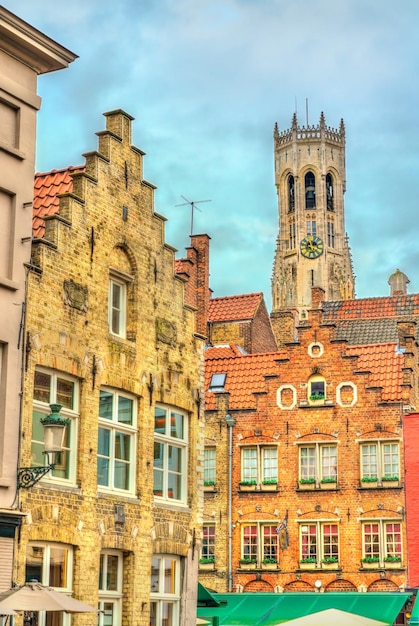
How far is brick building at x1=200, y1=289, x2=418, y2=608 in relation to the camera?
33.9 metres

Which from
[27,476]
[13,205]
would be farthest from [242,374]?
[27,476]

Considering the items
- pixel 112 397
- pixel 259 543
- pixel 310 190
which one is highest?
pixel 310 190

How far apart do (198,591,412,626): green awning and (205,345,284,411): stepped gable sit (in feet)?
18.9

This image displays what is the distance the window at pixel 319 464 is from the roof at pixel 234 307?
9.13 meters

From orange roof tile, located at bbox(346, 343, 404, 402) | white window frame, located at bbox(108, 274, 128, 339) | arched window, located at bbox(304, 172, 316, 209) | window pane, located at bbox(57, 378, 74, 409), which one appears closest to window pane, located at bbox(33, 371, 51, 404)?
window pane, located at bbox(57, 378, 74, 409)

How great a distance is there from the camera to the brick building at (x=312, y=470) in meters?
33.9

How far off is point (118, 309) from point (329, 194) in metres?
123

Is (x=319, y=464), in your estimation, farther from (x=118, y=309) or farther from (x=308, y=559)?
(x=118, y=309)

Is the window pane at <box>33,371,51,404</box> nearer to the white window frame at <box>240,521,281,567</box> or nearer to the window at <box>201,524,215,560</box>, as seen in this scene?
the white window frame at <box>240,521,281,567</box>

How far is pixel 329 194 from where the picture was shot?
144 m

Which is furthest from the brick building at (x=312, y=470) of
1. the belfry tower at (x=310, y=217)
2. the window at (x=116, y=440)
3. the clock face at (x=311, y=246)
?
the clock face at (x=311, y=246)

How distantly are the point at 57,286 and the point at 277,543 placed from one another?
16930 mm

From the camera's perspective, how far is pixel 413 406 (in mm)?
34844

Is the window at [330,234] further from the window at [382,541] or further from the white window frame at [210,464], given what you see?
the window at [382,541]
